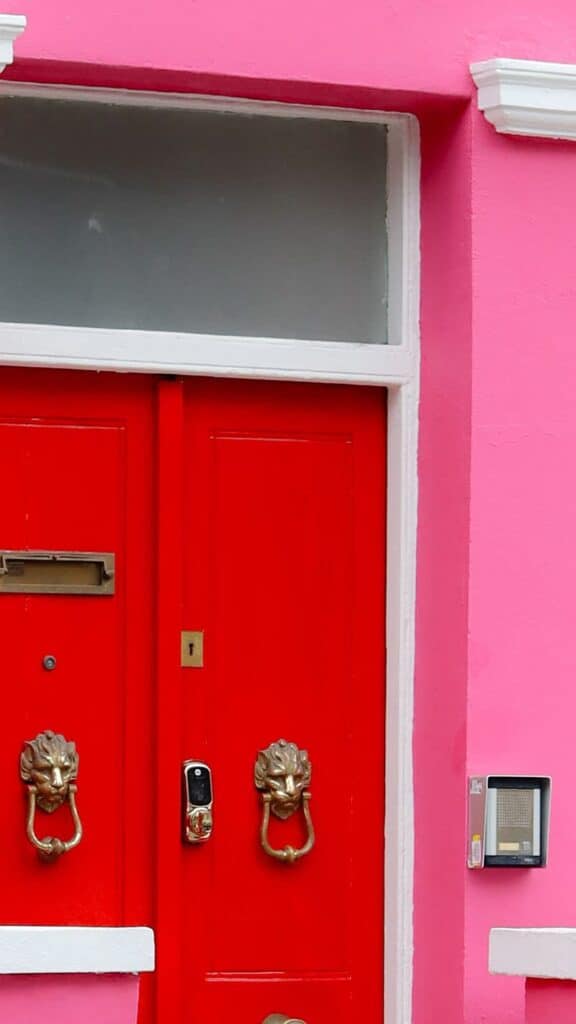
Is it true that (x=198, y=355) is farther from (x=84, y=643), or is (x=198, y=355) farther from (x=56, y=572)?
(x=84, y=643)

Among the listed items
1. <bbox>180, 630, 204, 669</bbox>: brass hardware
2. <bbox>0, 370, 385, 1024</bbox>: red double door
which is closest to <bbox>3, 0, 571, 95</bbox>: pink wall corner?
<bbox>0, 370, 385, 1024</bbox>: red double door

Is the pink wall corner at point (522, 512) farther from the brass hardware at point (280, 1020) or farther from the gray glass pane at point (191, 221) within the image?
the brass hardware at point (280, 1020)

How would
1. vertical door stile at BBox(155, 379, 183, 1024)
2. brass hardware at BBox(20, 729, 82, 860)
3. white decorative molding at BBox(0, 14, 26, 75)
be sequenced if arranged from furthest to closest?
vertical door stile at BBox(155, 379, 183, 1024)
brass hardware at BBox(20, 729, 82, 860)
white decorative molding at BBox(0, 14, 26, 75)

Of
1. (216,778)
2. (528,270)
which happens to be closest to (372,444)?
(528,270)

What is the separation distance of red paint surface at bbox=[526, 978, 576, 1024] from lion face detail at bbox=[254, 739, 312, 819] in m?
0.93

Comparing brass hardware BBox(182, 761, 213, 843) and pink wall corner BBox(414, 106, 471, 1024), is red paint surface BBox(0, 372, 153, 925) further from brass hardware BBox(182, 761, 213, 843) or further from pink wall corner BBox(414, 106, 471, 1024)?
pink wall corner BBox(414, 106, 471, 1024)

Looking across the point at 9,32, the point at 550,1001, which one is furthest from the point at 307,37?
the point at 550,1001

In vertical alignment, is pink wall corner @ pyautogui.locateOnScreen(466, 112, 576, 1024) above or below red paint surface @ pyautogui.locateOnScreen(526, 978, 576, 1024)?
above

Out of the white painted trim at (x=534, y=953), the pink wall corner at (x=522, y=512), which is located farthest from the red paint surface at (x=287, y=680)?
the white painted trim at (x=534, y=953)

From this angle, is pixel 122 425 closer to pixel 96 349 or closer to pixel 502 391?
pixel 96 349

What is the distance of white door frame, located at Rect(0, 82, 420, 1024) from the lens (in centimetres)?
555

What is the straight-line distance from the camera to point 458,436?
5.52 m

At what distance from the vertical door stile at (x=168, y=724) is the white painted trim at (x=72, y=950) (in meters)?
0.91

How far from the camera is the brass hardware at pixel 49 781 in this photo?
5406mm
